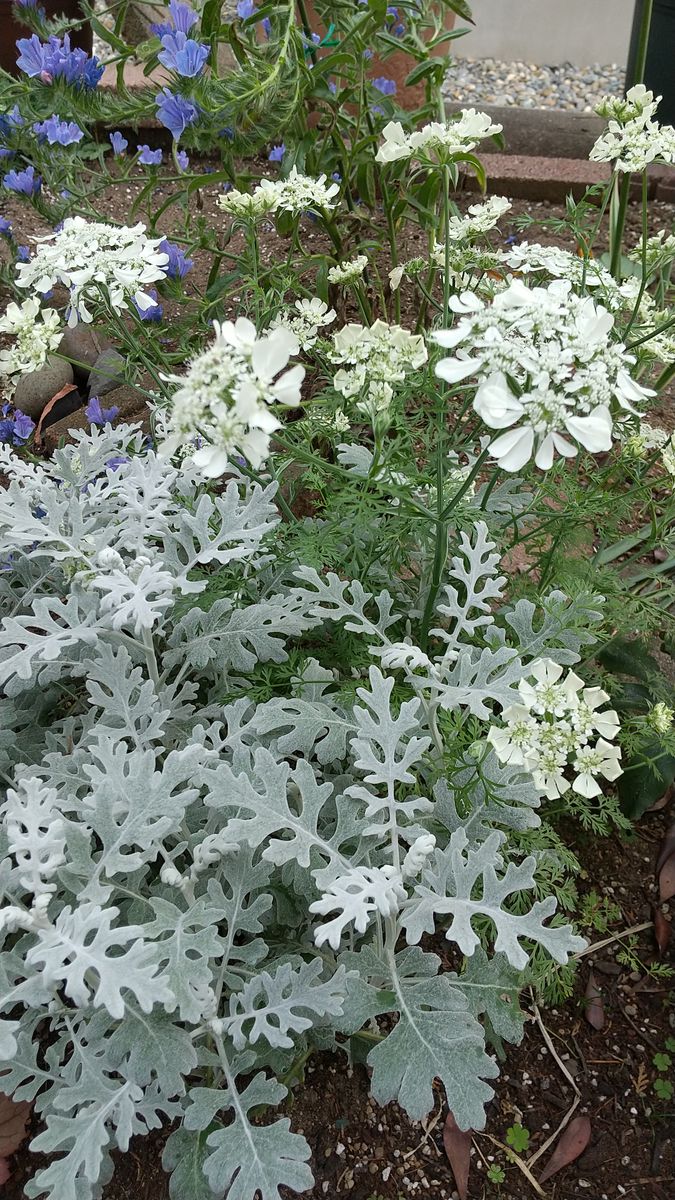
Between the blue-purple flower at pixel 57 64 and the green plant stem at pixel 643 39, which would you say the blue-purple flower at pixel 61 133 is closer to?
the blue-purple flower at pixel 57 64

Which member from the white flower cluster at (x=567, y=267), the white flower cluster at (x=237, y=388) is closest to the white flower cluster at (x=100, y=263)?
the white flower cluster at (x=237, y=388)

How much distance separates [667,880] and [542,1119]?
1.43 ft

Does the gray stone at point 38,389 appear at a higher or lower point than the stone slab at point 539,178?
lower

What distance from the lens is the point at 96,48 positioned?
Result: 4551 millimetres

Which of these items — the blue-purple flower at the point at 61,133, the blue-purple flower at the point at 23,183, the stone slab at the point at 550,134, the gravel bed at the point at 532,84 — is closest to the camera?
the blue-purple flower at the point at 61,133

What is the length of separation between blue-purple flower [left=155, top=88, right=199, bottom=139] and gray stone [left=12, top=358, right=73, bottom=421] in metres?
0.89

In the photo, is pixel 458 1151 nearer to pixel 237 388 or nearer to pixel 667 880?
pixel 667 880

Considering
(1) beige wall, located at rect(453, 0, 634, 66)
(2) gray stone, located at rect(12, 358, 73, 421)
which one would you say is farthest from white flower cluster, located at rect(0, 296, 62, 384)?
(1) beige wall, located at rect(453, 0, 634, 66)

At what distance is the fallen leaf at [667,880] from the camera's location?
156 cm

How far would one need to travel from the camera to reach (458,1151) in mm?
1280

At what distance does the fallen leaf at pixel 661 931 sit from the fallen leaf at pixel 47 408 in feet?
5.41

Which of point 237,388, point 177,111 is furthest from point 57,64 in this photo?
point 237,388

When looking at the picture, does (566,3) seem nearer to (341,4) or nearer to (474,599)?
(341,4)

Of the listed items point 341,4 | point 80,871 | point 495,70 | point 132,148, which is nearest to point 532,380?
point 80,871
